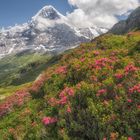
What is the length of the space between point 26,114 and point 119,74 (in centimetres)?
687

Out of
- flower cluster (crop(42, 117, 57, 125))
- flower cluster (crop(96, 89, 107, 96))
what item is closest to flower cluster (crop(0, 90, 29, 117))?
flower cluster (crop(42, 117, 57, 125))

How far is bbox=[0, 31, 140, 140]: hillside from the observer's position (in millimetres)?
15731

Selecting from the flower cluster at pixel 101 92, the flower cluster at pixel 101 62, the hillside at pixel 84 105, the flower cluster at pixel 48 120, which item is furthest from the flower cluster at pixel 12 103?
the flower cluster at pixel 101 92

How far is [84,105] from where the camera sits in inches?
716

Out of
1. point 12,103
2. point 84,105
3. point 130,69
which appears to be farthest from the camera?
point 12,103

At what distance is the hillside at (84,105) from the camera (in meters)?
15.7

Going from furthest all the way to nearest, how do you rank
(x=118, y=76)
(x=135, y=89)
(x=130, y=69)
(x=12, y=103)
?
(x=12, y=103), (x=130, y=69), (x=118, y=76), (x=135, y=89)

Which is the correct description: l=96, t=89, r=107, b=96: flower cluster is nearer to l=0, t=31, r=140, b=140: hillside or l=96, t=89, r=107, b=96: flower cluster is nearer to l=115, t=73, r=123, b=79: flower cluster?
l=0, t=31, r=140, b=140: hillside

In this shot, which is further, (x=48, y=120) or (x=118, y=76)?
(x=118, y=76)

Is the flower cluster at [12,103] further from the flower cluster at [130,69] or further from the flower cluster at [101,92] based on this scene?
the flower cluster at [130,69]

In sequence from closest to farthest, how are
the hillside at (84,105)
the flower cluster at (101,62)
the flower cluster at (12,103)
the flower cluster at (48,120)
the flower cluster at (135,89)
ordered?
the hillside at (84,105)
the flower cluster at (135,89)
the flower cluster at (48,120)
the flower cluster at (101,62)
the flower cluster at (12,103)

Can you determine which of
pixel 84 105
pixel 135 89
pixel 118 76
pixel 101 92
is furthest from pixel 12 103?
pixel 135 89

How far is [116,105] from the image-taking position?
53.5ft

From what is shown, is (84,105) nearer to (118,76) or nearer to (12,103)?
(118,76)
